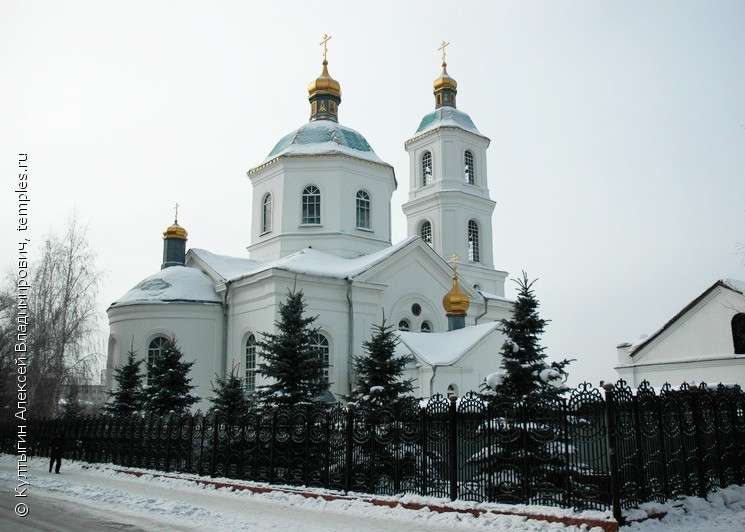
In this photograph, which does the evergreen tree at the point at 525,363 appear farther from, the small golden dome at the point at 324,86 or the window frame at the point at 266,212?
the small golden dome at the point at 324,86

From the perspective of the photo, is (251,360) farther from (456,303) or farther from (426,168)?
(426,168)


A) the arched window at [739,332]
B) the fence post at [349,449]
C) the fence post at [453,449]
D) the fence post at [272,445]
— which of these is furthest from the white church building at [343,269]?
the fence post at [453,449]

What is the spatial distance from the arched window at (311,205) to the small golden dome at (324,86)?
5.57 meters

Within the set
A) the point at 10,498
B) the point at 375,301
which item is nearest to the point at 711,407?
the point at 10,498

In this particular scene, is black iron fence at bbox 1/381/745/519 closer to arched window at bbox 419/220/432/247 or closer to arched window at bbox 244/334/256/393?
arched window at bbox 244/334/256/393

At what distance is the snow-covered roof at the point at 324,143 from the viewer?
91.5 ft

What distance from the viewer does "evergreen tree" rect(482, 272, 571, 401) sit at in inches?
471

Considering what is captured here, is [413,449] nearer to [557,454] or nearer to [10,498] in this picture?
[557,454]

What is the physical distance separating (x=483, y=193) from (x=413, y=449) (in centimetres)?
2296

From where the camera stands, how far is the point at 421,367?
23.0 m

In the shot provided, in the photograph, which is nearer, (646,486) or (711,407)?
(646,486)

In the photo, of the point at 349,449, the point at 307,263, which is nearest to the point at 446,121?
the point at 307,263

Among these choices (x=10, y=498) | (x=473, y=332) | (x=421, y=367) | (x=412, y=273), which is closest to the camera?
(x=10, y=498)

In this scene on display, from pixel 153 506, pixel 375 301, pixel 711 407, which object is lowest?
pixel 153 506
